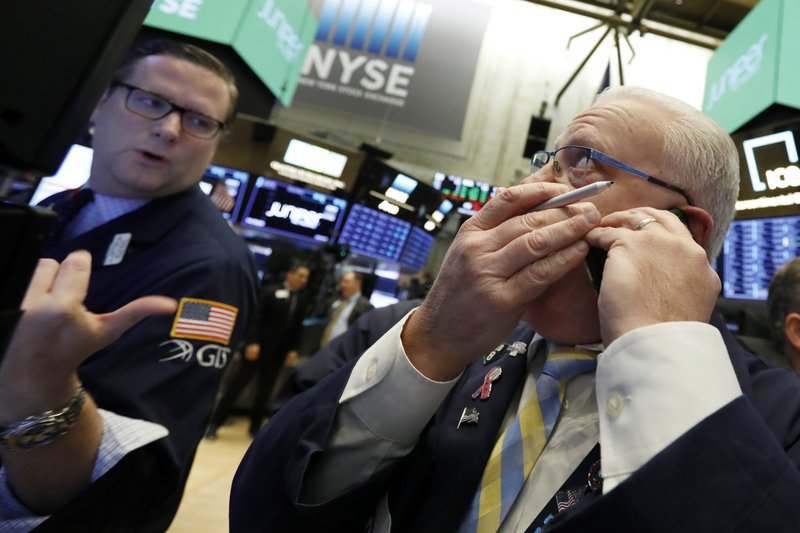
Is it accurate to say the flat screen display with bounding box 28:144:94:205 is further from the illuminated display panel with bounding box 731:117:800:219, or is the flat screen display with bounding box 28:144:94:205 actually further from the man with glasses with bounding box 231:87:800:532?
the illuminated display panel with bounding box 731:117:800:219

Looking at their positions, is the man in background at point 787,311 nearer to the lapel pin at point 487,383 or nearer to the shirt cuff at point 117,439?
the lapel pin at point 487,383

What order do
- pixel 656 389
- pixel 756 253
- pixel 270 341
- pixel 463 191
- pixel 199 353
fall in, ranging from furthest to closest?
pixel 463 191 → pixel 270 341 → pixel 756 253 → pixel 199 353 → pixel 656 389

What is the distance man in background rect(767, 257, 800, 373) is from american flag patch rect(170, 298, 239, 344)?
8.26 feet

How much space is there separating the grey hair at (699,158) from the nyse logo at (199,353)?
1137 millimetres

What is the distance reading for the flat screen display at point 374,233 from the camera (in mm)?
5543

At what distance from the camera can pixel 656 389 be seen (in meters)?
0.63

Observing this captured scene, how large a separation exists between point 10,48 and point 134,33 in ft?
0.47

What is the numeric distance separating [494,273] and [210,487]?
11.7 feet

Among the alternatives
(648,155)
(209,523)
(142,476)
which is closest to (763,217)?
(648,155)

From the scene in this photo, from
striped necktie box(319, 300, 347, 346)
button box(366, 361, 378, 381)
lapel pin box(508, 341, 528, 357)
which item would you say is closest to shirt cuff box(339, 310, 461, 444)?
button box(366, 361, 378, 381)

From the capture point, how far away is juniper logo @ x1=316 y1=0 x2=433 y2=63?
22.1 ft

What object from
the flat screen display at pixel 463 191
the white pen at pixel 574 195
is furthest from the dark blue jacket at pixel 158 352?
the flat screen display at pixel 463 191

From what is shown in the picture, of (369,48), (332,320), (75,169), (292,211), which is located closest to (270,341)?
(332,320)

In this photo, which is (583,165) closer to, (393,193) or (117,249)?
(117,249)
